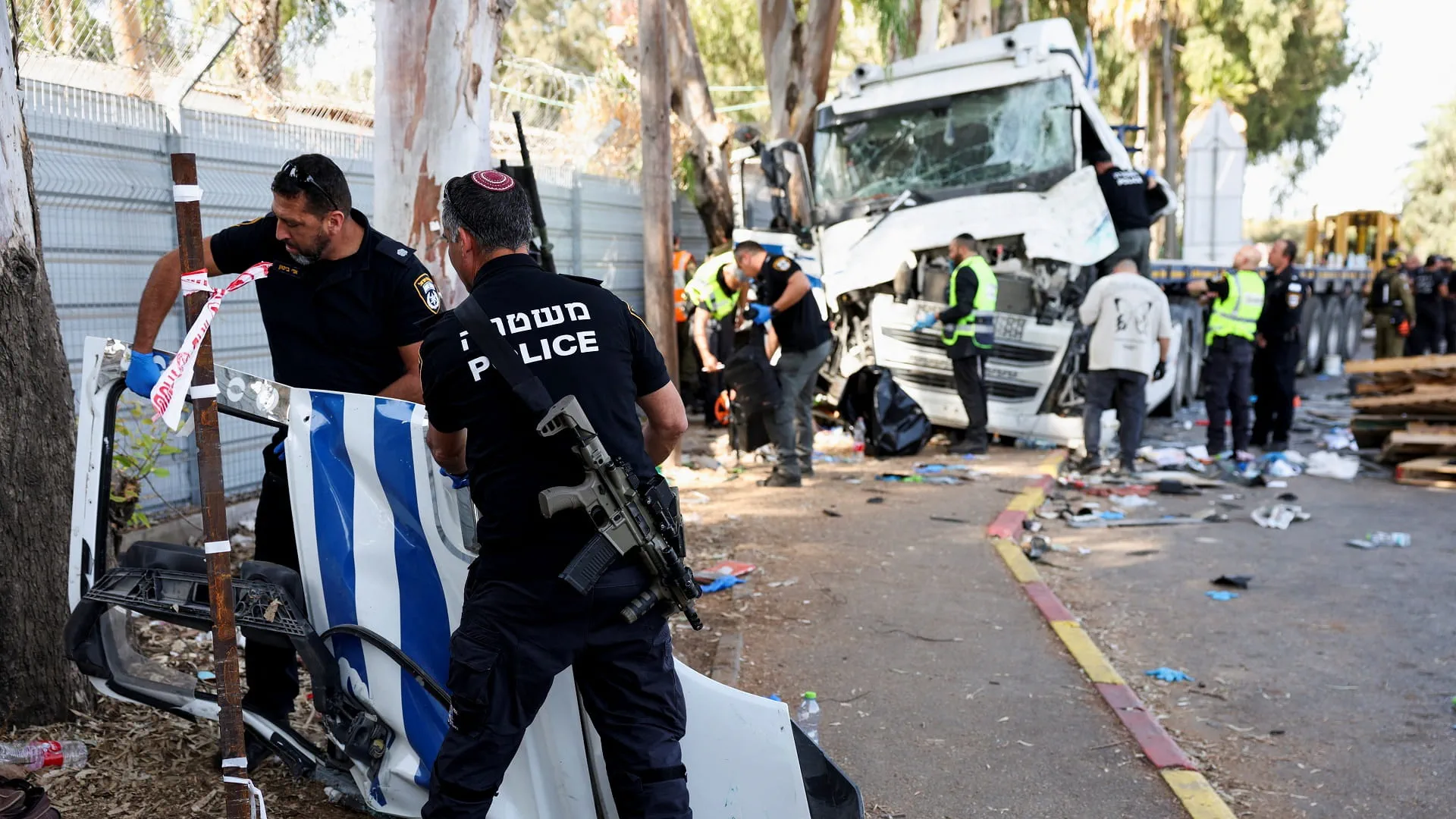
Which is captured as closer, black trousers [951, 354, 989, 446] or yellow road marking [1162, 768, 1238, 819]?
yellow road marking [1162, 768, 1238, 819]

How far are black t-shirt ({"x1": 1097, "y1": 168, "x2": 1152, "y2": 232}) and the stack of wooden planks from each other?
239cm

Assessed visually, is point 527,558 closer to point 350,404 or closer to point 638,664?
point 638,664

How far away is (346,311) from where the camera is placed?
143 inches

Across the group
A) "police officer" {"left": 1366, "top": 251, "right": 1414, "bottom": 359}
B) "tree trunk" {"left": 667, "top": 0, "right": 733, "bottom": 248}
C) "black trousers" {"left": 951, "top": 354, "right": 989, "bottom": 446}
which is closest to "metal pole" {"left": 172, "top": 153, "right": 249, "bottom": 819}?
"black trousers" {"left": 951, "top": 354, "right": 989, "bottom": 446}

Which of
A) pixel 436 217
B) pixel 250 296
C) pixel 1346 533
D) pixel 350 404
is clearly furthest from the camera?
pixel 1346 533

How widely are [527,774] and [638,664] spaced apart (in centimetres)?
53

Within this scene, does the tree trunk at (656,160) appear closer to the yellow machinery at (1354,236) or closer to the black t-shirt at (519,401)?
the black t-shirt at (519,401)

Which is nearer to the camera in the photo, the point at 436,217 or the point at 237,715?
the point at 237,715

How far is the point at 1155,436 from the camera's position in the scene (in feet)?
43.7

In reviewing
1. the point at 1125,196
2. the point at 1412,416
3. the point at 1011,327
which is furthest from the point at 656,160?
the point at 1412,416

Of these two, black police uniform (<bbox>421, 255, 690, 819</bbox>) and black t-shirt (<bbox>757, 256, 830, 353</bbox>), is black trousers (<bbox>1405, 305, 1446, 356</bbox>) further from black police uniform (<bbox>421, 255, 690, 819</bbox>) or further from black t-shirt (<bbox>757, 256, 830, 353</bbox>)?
black police uniform (<bbox>421, 255, 690, 819</bbox>)

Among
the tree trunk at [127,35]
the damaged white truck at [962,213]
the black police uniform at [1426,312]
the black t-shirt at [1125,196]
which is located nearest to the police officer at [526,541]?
the tree trunk at [127,35]

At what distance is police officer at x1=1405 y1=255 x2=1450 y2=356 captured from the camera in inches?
778

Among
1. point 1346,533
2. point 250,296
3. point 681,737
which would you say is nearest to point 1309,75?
point 1346,533
